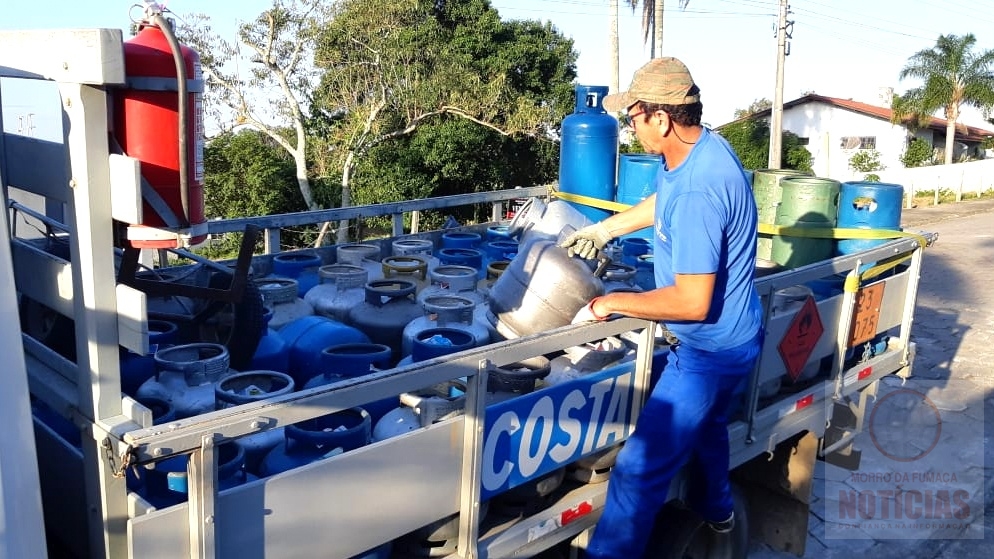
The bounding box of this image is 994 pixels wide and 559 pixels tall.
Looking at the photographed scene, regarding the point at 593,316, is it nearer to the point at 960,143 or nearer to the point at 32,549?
the point at 32,549

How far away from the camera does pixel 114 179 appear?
184cm

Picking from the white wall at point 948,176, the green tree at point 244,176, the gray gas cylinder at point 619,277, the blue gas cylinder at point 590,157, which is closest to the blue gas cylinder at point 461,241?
the blue gas cylinder at point 590,157

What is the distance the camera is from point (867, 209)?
4949mm

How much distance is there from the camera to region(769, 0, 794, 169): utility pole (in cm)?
2482

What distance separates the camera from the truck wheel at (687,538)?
10.9 ft

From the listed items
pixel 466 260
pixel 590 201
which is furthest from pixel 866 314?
pixel 466 260

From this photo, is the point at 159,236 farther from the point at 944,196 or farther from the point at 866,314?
the point at 944,196

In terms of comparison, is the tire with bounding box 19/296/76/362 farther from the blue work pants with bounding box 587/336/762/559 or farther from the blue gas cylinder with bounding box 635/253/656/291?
the blue gas cylinder with bounding box 635/253/656/291

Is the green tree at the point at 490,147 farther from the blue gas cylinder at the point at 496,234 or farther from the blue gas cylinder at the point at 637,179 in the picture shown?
the blue gas cylinder at the point at 496,234

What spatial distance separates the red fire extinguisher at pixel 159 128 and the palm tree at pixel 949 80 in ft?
128

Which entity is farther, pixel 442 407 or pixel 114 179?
pixel 442 407

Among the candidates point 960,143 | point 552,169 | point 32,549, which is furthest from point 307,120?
point 960,143

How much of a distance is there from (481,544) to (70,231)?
5.03 feet

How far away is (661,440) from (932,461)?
4184 mm
